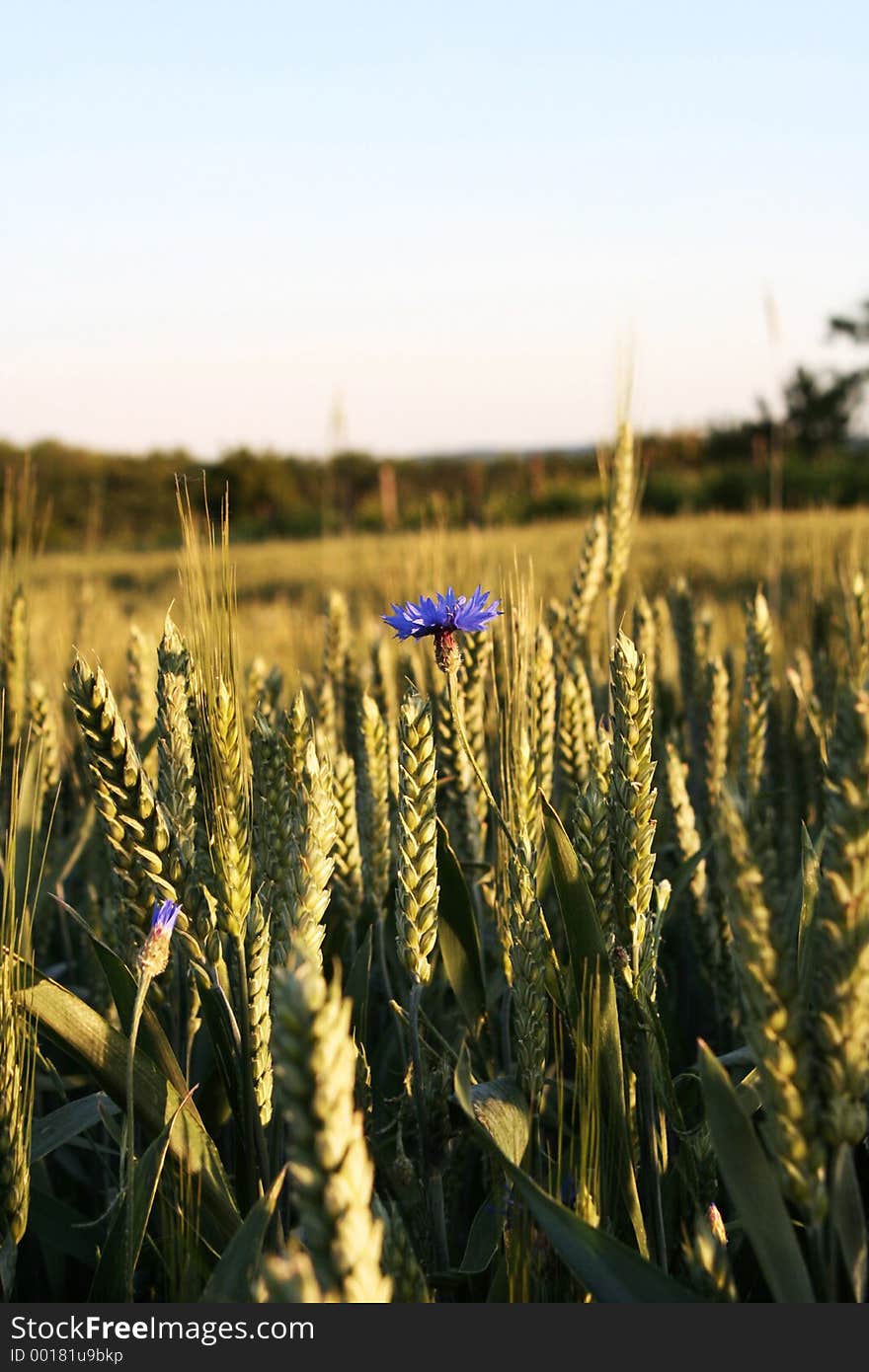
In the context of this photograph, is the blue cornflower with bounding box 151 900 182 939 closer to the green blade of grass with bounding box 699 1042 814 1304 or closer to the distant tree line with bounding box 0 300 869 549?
the green blade of grass with bounding box 699 1042 814 1304

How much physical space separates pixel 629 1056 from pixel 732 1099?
31cm

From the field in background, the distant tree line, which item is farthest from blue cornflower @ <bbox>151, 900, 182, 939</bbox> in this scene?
the distant tree line

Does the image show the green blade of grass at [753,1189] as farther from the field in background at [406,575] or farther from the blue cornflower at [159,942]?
the field in background at [406,575]

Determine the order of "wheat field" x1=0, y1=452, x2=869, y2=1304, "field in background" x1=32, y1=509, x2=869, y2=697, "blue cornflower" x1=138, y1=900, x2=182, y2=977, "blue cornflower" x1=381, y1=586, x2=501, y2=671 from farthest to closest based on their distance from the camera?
1. "field in background" x1=32, y1=509, x2=869, y2=697
2. "blue cornflower" x1=381, y1=586, x2=501, y2=671
3. "blue cornflower" x1=138, y1=900, x2=182, y2=977
4. "wheat field" x1=0, y1=452, x2=869, y2=1304

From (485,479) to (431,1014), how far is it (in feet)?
74.2

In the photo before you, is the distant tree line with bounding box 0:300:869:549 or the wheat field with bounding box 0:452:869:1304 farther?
the distant tree line with bounding box 0:300:869:549

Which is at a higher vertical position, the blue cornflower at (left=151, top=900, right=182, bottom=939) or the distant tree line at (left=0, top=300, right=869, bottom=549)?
the distant tree line at (left=0, top=300, right=869, bottom=549)

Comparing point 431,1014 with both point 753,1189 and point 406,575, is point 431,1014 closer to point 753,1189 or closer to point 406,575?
point 753,1189

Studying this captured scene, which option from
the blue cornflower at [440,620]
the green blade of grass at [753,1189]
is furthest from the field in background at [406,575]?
the green blade of grass at [753,1189]

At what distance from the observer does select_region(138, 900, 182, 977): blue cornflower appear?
3.13 feet

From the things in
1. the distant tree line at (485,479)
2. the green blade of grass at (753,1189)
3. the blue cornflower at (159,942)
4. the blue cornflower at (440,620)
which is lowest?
the green blade of grass at (753,1189)

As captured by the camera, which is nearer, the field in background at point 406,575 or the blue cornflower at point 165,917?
the blue cornflower at point 165,917

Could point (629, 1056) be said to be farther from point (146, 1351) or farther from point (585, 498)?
point (585, 498)

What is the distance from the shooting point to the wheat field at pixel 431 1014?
27.9 inches
